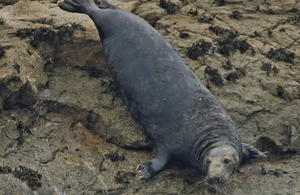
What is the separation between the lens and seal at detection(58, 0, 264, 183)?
6680 mm

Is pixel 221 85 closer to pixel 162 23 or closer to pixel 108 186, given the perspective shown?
pixel 162 23

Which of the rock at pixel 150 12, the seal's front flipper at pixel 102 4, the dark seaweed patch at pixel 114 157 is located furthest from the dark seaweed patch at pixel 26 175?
the rock at pixel 150 12

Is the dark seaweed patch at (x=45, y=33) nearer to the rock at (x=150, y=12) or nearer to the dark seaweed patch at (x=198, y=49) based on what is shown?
the rock at (x=150, y=12)

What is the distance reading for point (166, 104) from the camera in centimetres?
721

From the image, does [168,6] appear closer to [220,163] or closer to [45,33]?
[45,33]

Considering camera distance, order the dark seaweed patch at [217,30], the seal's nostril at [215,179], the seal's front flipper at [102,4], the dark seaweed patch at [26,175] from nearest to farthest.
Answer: the seal's nostril at [215,179] → the dark seaweed patch at [26,175] → the seal's front flipper at [102,4] → the dark seaweed patch at [217,30]

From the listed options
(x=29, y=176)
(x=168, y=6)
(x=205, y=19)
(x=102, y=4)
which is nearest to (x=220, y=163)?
(x=29, y=176)

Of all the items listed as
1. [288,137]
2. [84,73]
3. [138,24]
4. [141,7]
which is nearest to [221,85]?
[288,137]

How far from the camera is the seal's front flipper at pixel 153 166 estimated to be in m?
6.76

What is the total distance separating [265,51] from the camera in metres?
10.1

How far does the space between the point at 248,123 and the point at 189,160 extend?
2.02 metres

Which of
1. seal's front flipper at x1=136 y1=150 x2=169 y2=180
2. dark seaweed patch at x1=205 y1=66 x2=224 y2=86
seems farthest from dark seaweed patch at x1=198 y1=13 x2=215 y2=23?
seal's front flipper at x1=136 y1=150 x2=169 y2=180

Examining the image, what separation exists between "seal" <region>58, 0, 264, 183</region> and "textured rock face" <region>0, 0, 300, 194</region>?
1.37 ft

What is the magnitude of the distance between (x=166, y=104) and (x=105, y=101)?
172 centimetres
